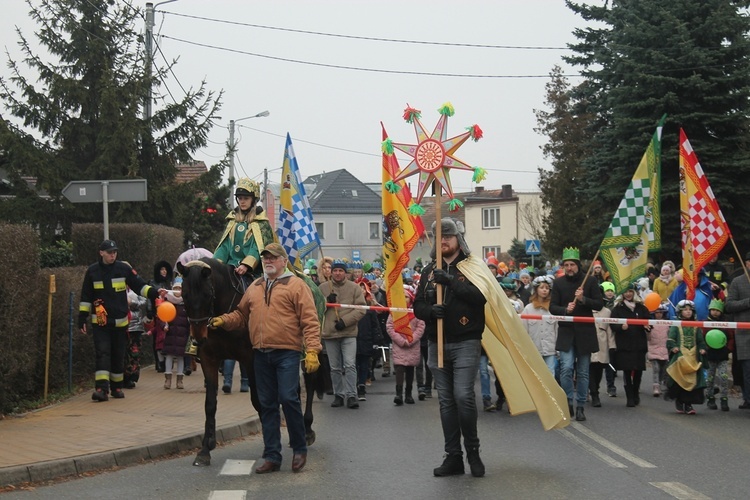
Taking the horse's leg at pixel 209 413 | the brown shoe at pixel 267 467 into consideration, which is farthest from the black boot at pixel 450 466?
the horse's leg at pixel 209 413

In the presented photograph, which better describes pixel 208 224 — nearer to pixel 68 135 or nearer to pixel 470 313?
pixel 68 135

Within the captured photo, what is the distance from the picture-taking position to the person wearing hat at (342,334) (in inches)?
570

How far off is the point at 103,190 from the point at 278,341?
6.80 metres

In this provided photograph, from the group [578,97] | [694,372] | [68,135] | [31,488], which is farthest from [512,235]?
[31,488]

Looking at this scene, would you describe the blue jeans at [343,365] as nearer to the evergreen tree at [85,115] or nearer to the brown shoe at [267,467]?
the brown shoe at [267,467]

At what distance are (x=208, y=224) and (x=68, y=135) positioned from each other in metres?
6.47

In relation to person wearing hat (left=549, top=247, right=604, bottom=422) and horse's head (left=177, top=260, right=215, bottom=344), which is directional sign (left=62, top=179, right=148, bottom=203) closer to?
horse's head (left=177, top=260, right=215, bottom=344)

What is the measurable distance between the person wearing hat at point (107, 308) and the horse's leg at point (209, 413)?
3872mm

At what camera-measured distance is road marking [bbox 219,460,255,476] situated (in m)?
9.23

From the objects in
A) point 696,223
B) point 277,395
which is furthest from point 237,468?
point 696,223

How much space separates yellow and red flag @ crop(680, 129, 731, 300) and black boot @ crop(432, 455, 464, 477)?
798cm

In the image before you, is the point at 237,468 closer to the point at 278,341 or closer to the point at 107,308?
the point at 278,341

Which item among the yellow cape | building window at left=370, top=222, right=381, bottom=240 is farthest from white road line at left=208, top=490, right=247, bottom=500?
building window at left=370, top=222, right=381, bottom=240

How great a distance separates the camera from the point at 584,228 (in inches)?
1479
